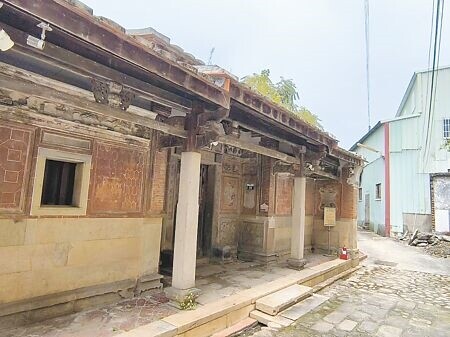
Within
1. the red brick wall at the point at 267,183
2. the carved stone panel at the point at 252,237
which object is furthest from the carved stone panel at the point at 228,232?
the red brick wall at the point at 267,183

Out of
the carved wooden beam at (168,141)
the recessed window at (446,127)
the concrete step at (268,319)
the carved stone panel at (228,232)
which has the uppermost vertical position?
the recessed window at (446,127)

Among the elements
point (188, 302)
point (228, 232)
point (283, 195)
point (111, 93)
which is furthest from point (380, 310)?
point (111, 93)

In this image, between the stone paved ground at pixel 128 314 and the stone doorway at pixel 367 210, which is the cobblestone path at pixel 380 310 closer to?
the stone paved ground at pixel 128 314

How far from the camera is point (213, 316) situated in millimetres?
4688

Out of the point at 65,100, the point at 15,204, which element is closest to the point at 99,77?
the point at 65,100

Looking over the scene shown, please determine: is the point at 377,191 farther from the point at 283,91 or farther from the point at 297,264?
the point at 297,264

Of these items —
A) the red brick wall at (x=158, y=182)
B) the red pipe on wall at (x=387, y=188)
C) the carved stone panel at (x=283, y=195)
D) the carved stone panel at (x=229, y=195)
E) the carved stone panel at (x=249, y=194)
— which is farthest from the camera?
the red pipe on wall at (x=387, y=188)

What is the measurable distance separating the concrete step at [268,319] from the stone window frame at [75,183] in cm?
322

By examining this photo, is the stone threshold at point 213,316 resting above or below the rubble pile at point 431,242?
below

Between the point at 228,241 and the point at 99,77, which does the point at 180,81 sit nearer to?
the point at 99,77

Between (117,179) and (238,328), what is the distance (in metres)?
3.03

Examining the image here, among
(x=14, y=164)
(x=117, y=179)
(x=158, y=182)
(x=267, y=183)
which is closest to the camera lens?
(x=14, y=164)

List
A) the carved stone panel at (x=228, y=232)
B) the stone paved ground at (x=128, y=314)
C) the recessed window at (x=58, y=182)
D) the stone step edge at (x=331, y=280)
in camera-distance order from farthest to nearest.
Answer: the carved stone panel at (x=228, y=232), the stone step edge at (x=331, y=280), the recessed window at (x=58, y=182), the stone paved ground at (x=128, y=314)

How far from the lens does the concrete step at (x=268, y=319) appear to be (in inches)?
208
